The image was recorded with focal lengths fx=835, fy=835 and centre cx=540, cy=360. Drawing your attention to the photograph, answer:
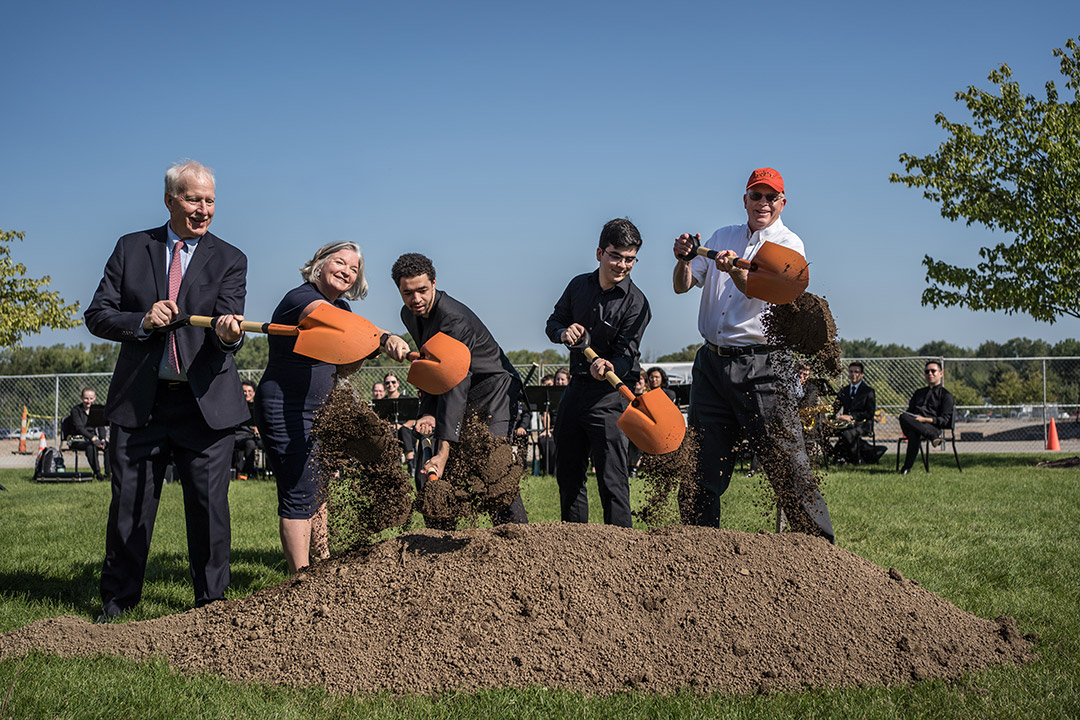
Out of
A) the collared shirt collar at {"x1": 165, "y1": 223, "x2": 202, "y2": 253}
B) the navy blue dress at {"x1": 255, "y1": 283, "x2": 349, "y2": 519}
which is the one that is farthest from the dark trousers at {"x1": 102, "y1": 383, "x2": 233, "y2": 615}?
the collared shirt collar at {"x1": 165, "y1": 223, "x2": 202, "y2": 253}

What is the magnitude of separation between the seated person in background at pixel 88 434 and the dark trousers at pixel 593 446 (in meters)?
11.3

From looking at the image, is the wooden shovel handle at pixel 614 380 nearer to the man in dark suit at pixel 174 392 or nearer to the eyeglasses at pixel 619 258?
the eyeglasses at pixel 619 258

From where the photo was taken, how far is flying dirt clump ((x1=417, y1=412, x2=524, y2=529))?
414 centimetres

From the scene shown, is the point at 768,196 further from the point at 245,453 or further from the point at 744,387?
the point at 245,453

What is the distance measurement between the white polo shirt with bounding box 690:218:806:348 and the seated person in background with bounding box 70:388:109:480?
1204 centimetres

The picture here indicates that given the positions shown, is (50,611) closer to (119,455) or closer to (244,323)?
(119,455)

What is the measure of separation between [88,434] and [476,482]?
12.1m

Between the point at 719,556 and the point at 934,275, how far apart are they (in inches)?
490

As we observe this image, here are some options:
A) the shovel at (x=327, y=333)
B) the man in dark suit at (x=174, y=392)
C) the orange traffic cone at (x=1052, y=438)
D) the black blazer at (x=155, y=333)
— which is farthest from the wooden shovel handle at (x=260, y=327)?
the orange traffic cone at (x=1052, y=438)

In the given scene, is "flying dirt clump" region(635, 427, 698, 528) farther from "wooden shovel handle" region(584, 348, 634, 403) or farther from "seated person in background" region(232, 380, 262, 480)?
"seated person in background" region(232, 380, 262, 480)

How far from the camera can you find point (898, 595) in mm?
3637

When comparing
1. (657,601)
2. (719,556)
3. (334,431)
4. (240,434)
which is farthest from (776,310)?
(240,434)

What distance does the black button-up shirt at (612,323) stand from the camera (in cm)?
473

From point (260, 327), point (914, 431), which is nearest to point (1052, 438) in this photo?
point (914, 431)
